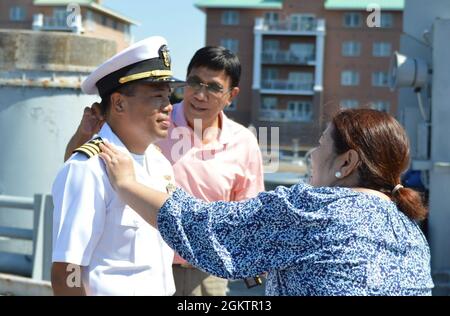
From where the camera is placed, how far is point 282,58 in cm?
6300

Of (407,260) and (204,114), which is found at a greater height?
(204,114)

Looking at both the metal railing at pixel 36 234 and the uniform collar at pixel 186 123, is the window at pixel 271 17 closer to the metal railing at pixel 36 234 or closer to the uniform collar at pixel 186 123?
the metal railing at pixel 36 234

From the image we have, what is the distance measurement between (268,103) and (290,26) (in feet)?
22.9

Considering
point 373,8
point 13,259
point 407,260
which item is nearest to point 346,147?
point 407,260

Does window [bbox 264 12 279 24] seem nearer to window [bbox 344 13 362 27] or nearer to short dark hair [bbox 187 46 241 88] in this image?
window [bbox 344 13 362 27]

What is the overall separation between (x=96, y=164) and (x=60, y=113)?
4.45 m

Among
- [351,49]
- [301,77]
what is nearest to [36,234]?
[351,49]

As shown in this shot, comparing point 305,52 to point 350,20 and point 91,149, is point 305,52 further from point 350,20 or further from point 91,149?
point 91,149

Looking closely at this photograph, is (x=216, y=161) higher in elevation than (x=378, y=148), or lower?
lower

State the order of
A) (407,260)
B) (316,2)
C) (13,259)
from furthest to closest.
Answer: (316,2) → (13,259) → (407,260)

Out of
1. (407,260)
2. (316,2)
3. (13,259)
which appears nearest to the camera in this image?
(407,260)

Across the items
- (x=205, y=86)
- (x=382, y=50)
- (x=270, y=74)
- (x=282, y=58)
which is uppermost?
(x=382, y=50)

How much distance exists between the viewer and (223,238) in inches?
91.7
